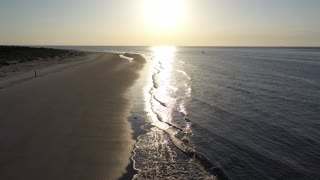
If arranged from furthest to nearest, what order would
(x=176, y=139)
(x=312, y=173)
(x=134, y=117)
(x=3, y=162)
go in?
(x=134, y=117) < (x=176, y=139) < (x=312, y=173) < (x=3, y=162)

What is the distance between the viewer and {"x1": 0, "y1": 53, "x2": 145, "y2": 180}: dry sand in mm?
8180

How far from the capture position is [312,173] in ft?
29.9

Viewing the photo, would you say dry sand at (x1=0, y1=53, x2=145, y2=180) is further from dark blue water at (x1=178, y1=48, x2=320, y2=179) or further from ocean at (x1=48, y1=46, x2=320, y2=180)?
dark blue water at (x1=178, y1=48, x2=320, y2=179)

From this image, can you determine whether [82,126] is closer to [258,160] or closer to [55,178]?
[55,178]

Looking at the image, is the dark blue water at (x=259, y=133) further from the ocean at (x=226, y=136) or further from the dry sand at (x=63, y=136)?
the dry sand at (x=63, y=136)

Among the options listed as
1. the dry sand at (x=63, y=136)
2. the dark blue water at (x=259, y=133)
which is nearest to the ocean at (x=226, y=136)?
the dark blue water at (x=259, y=133)

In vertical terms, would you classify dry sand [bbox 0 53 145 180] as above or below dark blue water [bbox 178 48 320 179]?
above

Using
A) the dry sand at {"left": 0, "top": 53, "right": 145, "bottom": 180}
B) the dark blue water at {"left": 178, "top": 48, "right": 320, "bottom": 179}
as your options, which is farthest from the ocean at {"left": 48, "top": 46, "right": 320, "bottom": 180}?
the dry sand at {"left": 0, "top": 53, "right": 145, "bottom": 180}

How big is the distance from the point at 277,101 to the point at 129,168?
1591 cm

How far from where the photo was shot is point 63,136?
10977 mm

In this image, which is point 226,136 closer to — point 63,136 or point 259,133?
point 259,133

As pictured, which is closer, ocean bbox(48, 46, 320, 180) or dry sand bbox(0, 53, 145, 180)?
dry sand bbox(0, 53, 145, 180)

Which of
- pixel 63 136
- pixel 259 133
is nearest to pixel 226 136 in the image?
pixel 259 133

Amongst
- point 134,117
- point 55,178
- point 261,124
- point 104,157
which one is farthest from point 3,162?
point 261,124
